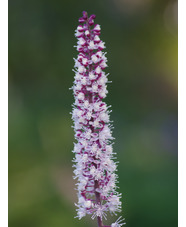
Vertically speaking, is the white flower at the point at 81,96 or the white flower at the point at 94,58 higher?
the white flower at the point at 94,58

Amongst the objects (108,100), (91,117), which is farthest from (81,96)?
(108,100)

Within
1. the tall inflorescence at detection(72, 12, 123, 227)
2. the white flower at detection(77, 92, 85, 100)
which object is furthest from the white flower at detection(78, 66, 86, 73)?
the white flower at detection(77, 92, 85, 100)

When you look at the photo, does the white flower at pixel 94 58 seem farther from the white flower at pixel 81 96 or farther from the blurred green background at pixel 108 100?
the blurred green background at pixel 108 100

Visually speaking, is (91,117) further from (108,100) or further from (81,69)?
(108,100)

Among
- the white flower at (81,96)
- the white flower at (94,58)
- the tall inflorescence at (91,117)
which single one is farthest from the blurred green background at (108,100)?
the white flower at (94,58)
